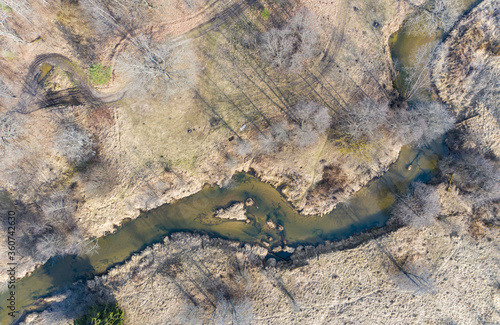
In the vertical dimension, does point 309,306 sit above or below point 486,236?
above

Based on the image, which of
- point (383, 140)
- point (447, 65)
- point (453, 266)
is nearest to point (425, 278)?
point (453, 266)

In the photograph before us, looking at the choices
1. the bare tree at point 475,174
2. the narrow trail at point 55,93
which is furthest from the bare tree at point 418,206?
the narrow trail at point 55,93

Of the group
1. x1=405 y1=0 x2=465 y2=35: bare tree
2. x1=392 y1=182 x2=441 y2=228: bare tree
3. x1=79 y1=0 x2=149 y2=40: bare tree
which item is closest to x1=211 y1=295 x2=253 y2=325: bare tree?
x1=392 y1=182 x2=441 y2=228: bare tree

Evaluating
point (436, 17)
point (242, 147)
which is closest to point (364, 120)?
point (242, 147)

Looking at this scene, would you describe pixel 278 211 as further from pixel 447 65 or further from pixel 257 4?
pixel 447 65

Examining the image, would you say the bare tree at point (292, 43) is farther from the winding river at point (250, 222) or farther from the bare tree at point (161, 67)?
the winding river at point (250, 222)

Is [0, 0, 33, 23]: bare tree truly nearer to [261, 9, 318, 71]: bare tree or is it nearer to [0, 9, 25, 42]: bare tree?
[0, 9, 25, 42]: bare tree

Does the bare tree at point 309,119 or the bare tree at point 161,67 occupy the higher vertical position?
the bare tree at point 161,67
